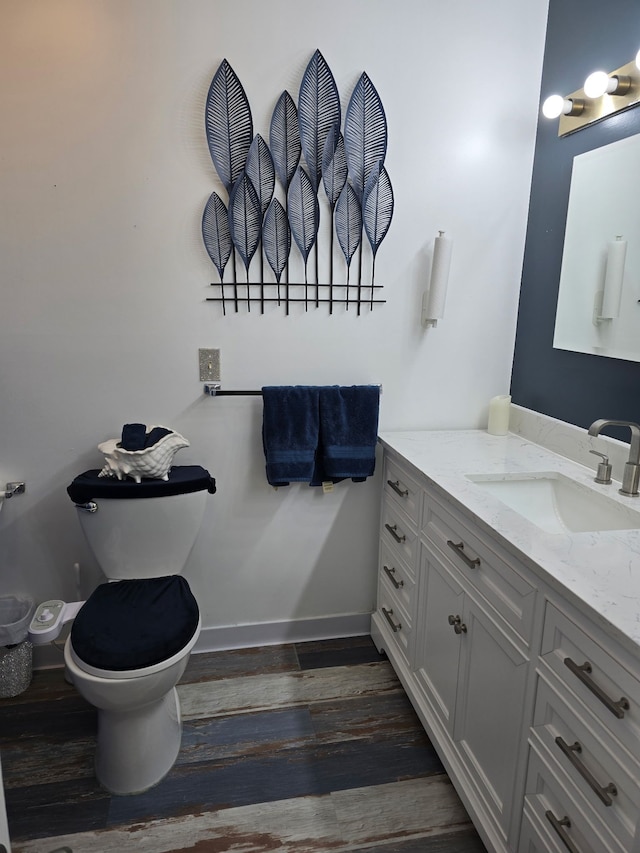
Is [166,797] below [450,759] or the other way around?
below

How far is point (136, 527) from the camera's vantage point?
1.89m

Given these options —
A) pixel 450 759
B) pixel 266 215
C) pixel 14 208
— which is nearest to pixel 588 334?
pixel 266 215

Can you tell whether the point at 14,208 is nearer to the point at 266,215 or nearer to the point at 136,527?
the point at 266,215

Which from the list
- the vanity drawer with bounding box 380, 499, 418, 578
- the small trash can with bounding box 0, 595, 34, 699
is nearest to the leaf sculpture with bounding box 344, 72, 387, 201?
the vanity drawer with bounding box 380, 499, 418, 578

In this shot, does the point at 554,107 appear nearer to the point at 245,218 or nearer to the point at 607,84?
the point at 607,84

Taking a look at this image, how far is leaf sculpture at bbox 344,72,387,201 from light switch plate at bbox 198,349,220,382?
766 millimetres

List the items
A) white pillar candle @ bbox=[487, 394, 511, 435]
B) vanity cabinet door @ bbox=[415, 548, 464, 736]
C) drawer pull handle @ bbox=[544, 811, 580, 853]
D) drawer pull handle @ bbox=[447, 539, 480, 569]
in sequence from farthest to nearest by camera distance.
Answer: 1. white pillar candle @ bbox=[487, 394, 511, 435]
2. vanity cabinet door @ bbox=[415, 548, 464, 736]
3. drawer pull handle @ bbox=[447, 539, 480, 569]
4. drawer pull handle @ bbox=[544, 811, 580, 853]

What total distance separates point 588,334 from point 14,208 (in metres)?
1.91

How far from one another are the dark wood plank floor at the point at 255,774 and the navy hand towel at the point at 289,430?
2.57 ft

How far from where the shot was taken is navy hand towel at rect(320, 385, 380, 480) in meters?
2.09

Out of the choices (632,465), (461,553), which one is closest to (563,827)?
(461,553)

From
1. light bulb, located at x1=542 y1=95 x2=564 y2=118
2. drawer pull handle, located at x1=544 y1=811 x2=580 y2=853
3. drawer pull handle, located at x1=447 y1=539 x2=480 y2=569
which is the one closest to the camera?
drawer pull handle, located at x1=544 y1=811 x2=580 y2=853

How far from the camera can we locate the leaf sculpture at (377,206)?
202 cm

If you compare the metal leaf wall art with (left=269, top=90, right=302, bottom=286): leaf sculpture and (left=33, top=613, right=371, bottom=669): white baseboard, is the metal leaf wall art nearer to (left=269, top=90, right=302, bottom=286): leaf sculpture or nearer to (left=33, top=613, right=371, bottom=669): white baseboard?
(left=269, top=90, right=302, bottom=286): leaf sculpture
